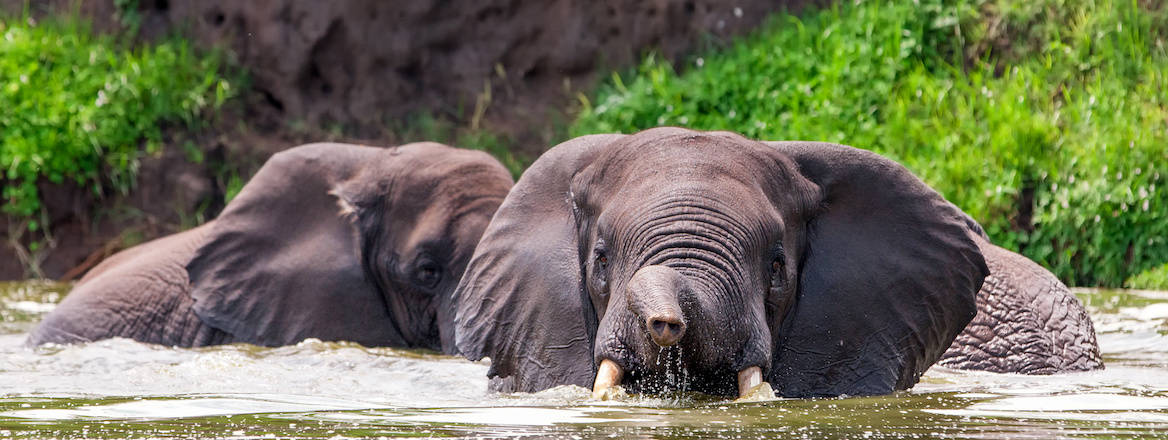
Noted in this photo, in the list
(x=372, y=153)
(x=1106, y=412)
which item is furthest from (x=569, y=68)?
(x=1106, y=412)

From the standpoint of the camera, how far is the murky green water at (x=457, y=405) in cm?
382

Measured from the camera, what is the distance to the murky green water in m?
3.82

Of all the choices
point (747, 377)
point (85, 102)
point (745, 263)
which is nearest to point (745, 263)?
point (745, 263)

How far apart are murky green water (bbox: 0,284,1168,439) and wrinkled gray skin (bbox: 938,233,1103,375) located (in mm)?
170

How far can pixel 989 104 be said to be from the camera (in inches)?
444

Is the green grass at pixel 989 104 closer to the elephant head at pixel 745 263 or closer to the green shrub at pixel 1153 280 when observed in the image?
the green shrub at pixel 1153 280

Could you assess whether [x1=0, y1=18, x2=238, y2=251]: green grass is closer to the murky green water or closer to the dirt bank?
the dirt bank

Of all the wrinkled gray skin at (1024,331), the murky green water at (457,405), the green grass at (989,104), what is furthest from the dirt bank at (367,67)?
the wrinkled gray skin at (1024,331)

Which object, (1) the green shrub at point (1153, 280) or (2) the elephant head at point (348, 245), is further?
(1) the green shrub at point (1153, 280)

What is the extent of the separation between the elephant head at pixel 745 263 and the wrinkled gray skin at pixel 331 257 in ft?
7.31

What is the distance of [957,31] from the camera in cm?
1209

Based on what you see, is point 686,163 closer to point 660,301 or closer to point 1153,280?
point 660,301

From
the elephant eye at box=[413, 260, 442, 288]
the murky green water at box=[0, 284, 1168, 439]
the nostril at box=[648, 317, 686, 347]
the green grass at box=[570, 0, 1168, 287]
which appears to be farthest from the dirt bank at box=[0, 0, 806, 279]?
the nostril at box=[648, 317, 686, 347]

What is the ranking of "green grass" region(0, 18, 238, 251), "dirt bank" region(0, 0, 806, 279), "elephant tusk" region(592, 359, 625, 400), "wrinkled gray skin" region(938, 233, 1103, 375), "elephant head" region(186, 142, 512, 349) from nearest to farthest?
"elephant tusk" region(592, 359, 625, 400) < "wrinkled gray skin" region(938, 233, 1103, 375) < "elephant head" region(186, 142, 512, 349) < "green grass" region(0, 18, 238, 251) < "dirt bank" region(0, 0, 806, 279)
